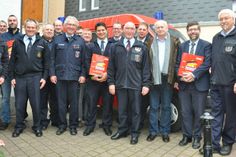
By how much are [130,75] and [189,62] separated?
1.04m

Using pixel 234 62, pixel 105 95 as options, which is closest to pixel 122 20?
pixel 105 95

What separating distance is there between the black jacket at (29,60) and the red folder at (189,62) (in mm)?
2523

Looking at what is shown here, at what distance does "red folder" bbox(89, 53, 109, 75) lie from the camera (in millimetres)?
6488

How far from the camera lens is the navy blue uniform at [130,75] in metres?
6.10

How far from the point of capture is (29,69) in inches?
251

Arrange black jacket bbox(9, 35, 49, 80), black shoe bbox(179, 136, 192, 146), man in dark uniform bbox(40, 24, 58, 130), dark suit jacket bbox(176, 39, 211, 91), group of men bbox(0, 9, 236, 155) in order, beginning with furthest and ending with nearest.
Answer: man in dark uniform bbox(40, 24, 58, 130) < black jacket bbox(9, 35, 49, 80) < black shoe bbox(179, 136, 192, 146) < dark suit jacket bbox(176, 39, 211, 91) < group of men bbox(0, 9, 236, 155)

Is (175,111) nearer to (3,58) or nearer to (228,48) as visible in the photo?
(228,48)

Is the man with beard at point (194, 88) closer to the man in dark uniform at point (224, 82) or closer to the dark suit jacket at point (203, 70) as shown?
the dark suit jacket at point (203, 70)

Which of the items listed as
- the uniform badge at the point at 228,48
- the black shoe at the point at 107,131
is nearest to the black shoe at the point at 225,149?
the uniform badge at the point at 228,48

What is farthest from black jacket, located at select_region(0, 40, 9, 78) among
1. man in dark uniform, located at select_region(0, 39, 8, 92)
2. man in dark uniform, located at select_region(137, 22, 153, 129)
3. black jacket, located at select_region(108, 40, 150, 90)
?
man in dark uniform, located at select_region(137, 22, 153, 129)

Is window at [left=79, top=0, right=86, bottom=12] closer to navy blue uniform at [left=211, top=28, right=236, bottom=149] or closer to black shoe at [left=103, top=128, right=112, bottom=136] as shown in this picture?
black shoe at [left=103, top=128, right=112, bottom=136]

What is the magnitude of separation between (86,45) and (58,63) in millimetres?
646

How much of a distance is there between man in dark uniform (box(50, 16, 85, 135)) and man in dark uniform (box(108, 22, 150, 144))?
71 cm

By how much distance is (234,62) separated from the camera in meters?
5.30
